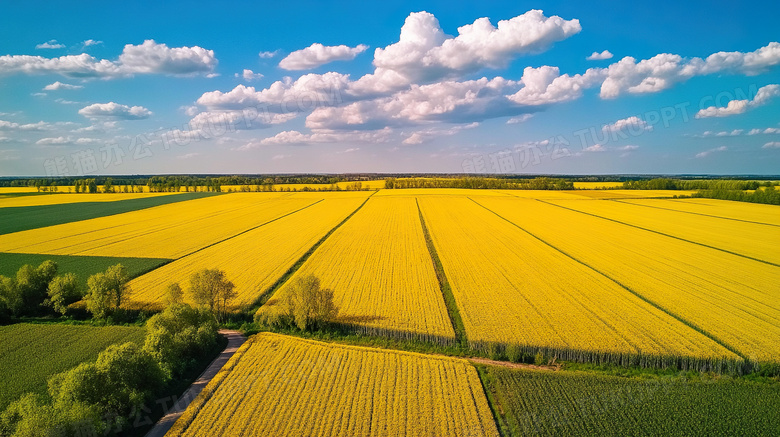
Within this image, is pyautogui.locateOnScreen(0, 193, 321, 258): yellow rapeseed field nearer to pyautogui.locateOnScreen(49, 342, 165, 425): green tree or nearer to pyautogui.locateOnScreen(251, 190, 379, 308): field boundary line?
pyautogui.locateOnScreen(251, 190, 379, 308): field boundary line

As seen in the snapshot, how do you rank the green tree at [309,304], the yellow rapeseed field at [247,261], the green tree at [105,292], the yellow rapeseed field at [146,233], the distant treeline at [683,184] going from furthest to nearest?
the distant treeline at [683,184], the yellow rapeseed field at [146,233], the yellow rapeseed field at [247,261], the green tree at [105,292], the green tree at [309,304]

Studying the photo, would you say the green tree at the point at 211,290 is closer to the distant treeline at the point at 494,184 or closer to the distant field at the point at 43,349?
the distant field at the point at 43,349

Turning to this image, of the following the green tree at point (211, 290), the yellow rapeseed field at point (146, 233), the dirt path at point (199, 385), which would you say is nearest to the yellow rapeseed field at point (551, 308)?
the dirt path at point (199, 385)

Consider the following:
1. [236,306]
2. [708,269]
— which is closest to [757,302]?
[708,269]

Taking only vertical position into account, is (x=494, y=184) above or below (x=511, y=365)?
above

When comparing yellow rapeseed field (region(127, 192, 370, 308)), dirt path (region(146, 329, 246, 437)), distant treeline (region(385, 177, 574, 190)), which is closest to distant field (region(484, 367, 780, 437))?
dirt path (region(146, 329, 246, 437))

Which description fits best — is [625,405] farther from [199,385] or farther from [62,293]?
[62,293]

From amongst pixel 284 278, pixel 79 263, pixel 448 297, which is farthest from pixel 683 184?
pixel 79 263
